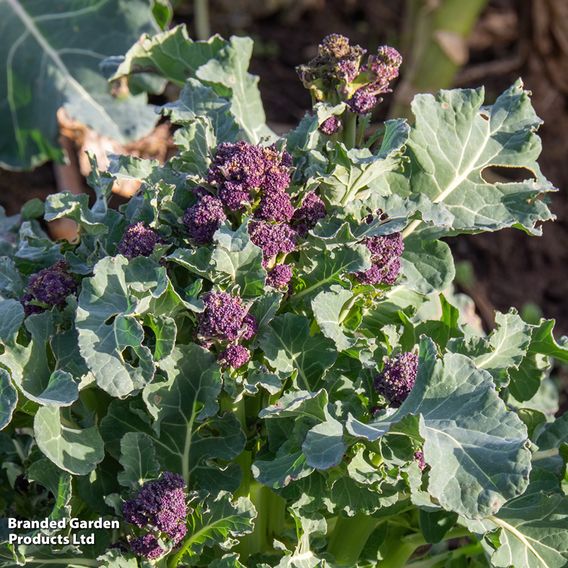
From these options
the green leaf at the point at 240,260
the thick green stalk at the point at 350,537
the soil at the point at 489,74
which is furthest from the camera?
the soil at the point at 489,74

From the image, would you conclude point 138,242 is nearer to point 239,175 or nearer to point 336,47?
point 239,175

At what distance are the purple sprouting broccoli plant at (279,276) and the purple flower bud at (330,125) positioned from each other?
8.6 inches

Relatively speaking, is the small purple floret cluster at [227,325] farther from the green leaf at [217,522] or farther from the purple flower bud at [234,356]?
the green leaf at [217,522]

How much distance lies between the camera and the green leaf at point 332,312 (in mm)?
1152

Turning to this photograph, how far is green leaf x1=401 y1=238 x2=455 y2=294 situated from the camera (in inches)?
51.1

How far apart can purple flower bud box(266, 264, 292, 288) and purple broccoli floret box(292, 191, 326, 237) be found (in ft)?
0.23

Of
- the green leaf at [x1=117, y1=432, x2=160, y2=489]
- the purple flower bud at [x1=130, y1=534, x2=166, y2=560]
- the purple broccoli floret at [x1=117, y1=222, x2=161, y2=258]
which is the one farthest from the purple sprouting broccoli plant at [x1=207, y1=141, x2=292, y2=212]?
the purple flower bud at [x1=130, y1=534, x2=166, y2=560]

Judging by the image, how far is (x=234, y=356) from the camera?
3.80 ft

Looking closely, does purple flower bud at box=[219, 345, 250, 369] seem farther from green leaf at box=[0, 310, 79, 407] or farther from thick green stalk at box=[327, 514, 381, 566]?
thick green stalk at box=[327, 514, 381, 566]

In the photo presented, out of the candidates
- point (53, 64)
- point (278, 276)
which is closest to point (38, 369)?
point (278, 276)

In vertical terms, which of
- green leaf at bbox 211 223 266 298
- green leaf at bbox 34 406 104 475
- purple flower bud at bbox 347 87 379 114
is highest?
purple flower bud at bbox 347 87 379 114

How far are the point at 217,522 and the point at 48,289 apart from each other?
0.38 meters

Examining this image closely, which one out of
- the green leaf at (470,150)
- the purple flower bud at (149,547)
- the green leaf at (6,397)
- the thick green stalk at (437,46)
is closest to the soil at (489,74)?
the thick green stalk at (437,46)

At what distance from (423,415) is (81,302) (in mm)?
437
